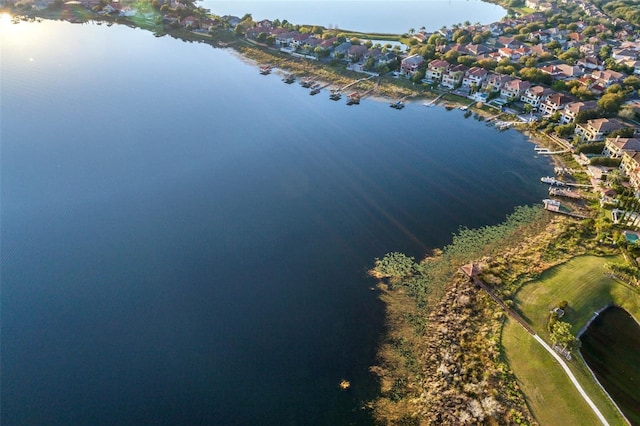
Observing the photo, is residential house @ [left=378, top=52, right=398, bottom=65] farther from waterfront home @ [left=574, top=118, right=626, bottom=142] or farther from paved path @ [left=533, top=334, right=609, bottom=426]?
paved path @ [left=533, top=334, right=609, bottom=426]

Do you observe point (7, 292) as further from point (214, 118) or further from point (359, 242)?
point (214, 118)

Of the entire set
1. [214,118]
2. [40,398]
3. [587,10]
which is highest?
[587,10]

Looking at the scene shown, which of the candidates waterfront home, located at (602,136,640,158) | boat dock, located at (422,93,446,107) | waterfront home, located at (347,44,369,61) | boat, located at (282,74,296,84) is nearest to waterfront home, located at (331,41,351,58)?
waterfront home, located at (347,44,369,61)

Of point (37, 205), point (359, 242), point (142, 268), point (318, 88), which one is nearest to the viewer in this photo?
point (142, 268)

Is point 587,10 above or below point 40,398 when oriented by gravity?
above

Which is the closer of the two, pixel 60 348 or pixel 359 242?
pixel 60 348

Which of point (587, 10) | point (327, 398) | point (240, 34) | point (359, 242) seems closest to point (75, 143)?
point (359, 242)

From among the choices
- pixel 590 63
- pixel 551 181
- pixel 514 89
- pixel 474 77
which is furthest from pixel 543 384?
pixel 590 63

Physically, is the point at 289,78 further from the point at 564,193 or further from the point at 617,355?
the point at 617,355
